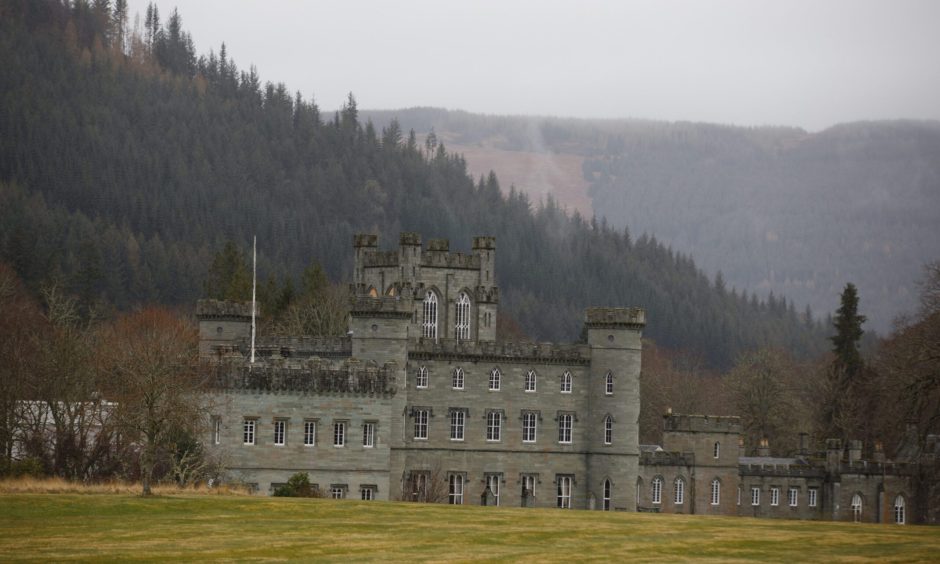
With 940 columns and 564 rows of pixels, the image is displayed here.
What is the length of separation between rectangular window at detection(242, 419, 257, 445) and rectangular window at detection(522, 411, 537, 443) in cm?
1666

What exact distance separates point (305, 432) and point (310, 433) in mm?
223

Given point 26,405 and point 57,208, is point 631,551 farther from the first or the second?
Result: point 57,208

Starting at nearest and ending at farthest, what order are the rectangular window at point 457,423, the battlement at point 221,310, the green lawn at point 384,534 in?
the green lawn at point 384,534, the rectangular window at point 457,423, the battlement at point 221,310

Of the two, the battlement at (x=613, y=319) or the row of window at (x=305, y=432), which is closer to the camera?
the row of window at (x=305, y=432)

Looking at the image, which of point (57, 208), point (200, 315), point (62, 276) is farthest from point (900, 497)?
point (57, 208)

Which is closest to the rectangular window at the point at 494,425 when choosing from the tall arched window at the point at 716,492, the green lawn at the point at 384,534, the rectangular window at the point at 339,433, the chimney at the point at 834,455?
the rectangular window at the point at 339,433

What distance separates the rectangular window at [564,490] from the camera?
279ft

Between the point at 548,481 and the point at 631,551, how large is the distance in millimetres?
40349

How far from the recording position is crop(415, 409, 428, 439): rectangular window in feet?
275

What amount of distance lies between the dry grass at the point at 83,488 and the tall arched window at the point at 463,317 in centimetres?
2903

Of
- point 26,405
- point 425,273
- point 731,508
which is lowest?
point 731,508

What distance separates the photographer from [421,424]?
8375cm

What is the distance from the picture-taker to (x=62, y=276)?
13700 centimetres

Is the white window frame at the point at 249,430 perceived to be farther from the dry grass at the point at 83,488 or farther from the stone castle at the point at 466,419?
the dry grass at the point at 83,488
